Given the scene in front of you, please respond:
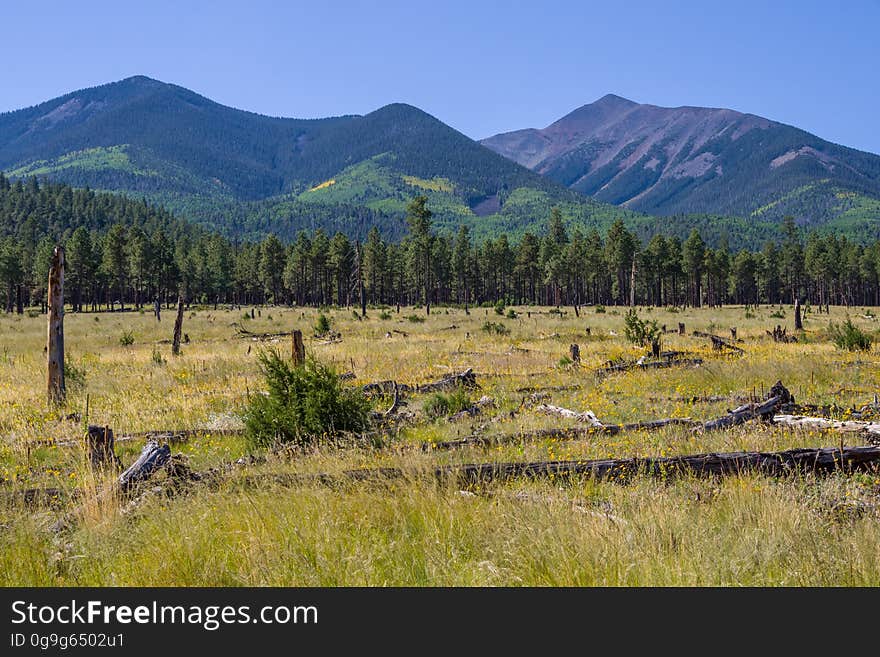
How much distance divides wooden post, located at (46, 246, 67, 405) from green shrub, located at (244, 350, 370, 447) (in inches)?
265

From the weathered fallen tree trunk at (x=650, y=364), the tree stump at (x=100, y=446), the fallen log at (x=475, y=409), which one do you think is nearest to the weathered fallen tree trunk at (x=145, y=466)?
the tree stump at (x=100, y=446)

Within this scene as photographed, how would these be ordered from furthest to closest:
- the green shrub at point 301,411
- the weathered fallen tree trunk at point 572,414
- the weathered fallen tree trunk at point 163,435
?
the weathered fallen tree trunk at point 572,414 → the weathered fallen tree trunk at point 163,435 → the green shrub at point 301,411

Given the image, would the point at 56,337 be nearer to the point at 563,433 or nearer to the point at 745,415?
the point at 563,433

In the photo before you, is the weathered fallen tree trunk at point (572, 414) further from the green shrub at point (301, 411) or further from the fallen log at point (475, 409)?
the green shrub at point (301, 411)

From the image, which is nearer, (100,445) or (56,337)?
(100,445)

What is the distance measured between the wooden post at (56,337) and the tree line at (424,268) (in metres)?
57.9

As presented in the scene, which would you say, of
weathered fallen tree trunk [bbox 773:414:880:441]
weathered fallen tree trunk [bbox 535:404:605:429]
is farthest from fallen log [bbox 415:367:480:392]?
weathered fallen tree trunk [bbox 773:414:880:441]

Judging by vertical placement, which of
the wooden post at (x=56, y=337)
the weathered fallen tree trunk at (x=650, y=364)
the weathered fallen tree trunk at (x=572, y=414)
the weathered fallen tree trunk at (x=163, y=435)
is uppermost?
the wooden post at (x=56, y=337)

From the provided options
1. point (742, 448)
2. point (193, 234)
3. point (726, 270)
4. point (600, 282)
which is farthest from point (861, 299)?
point (193, 234)

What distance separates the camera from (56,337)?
1373 cm

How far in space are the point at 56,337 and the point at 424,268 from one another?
82.7 metres

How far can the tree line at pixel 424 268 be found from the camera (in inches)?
3449

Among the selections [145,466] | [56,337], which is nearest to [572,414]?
[145,466]

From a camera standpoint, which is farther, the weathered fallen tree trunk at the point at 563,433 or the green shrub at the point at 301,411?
the green shrub at the point at 301,411
